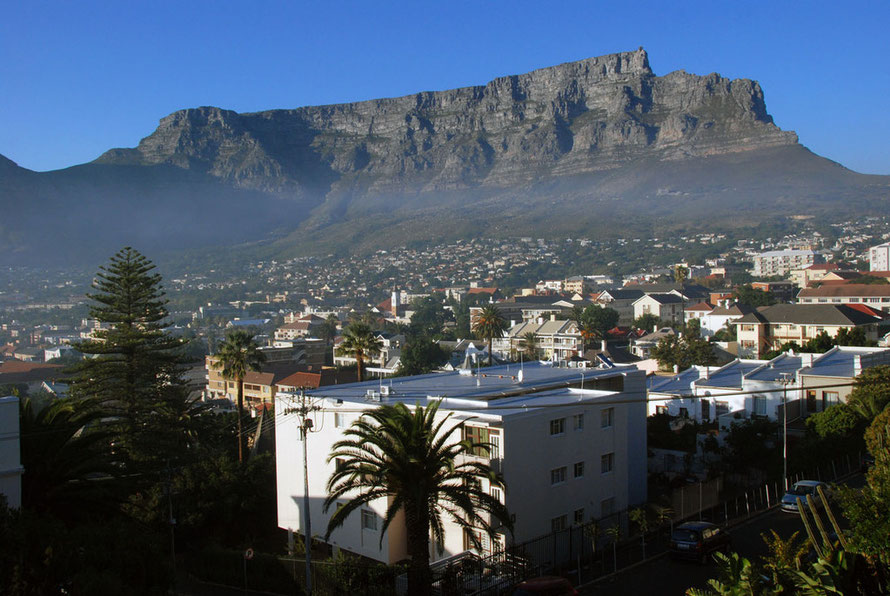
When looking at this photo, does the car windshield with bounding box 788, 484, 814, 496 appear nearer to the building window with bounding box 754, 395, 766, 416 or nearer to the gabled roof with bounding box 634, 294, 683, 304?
the building window with bounding box 754, 395, 766, 416

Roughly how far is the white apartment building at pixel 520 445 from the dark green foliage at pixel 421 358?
50.7 metres

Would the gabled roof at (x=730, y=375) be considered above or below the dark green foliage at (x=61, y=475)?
below

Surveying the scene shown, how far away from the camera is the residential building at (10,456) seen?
46.7 ft

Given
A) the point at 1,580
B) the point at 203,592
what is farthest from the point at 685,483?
the point at 1,580

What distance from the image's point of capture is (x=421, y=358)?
79.6m

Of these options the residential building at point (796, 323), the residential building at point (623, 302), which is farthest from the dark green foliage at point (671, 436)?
the residential building at point (623, 302)

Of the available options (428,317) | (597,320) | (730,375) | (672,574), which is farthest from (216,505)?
(428,317)

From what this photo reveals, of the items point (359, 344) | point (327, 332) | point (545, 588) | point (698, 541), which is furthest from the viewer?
point (327, 332)

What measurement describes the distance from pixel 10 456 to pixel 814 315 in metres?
70.2

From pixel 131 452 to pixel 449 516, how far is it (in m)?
14.9

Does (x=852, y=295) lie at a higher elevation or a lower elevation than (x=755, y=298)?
higher

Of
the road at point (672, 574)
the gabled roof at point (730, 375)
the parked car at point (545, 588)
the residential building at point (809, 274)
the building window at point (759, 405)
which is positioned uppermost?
the residential building at point (809, 274)

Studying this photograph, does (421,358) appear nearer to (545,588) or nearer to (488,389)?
(488,389)

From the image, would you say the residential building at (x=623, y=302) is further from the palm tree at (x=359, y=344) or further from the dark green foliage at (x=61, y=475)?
the dark green foliage at (x=61, y=475)
